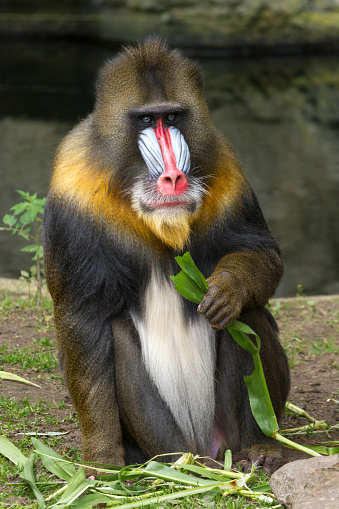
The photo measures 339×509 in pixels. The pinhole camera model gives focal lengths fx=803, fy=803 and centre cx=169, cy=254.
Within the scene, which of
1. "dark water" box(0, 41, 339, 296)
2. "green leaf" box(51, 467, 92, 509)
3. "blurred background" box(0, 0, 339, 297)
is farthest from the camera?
"blurred background" box(0, 0, 339, 297)

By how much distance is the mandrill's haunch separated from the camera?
10.6 ft

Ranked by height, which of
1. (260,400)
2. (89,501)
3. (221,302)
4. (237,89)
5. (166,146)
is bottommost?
(89,501)

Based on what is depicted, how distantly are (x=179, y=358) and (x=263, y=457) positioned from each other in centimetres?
57

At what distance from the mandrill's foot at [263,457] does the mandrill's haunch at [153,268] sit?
0.06 m

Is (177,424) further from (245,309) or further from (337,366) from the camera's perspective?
(337,366)

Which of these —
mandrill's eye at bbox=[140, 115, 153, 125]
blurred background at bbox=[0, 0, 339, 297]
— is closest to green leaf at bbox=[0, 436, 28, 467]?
mandrill's eye at bbox=[140, 115, 153, 125]

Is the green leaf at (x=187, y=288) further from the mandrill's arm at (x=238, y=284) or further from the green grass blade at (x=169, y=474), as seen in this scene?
the green grass blade at (x=169, y=474)

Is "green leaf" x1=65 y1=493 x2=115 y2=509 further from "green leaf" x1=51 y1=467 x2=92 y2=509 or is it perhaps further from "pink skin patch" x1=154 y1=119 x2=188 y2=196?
"pink skin patch" x1=154 y1=119 x2=188 y2=196

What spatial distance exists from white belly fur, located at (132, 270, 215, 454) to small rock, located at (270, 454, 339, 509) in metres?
0.70

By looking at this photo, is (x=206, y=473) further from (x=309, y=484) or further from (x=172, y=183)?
(x=172, y=183)

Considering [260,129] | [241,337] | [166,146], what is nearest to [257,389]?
[241,337]

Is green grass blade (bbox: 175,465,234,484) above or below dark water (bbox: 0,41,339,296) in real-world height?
below

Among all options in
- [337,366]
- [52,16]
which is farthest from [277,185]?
[52,16]

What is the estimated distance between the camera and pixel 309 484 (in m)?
2.87
